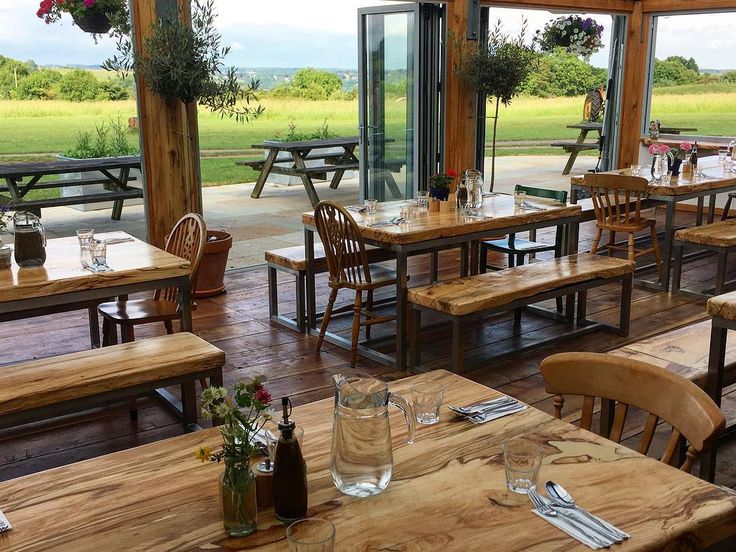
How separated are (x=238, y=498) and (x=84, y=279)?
2.12 metres

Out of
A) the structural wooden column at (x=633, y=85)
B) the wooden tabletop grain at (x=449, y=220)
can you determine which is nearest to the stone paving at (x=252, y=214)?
the structural wooden column at (x=633, y=85)

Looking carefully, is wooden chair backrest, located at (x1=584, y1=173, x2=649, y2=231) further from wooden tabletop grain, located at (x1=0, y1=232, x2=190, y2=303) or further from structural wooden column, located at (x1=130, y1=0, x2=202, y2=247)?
wooden tabletop grain, located at (x1=0, y1=232, x2=190, y2=303)

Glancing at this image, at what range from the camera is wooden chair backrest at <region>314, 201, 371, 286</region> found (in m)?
4.44

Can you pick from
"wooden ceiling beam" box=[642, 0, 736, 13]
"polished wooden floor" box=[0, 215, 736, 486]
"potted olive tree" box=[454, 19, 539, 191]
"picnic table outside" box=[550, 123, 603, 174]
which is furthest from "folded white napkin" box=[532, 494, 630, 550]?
"picnic table outside" box=[550, 123, 603, 174]

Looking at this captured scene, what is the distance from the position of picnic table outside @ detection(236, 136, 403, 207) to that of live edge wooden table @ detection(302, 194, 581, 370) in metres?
3.62

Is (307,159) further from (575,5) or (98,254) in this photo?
(98,254)

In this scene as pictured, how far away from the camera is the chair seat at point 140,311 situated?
154 inches

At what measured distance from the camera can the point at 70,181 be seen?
6.02 meters

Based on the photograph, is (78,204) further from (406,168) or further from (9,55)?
(406,168)

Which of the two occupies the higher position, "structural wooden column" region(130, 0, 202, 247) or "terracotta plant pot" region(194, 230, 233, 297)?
"structural wooden column" region(130, 0, 202, 247)

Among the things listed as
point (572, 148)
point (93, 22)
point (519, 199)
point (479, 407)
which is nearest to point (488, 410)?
point (479, 407)

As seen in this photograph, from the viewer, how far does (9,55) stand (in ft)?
17.9

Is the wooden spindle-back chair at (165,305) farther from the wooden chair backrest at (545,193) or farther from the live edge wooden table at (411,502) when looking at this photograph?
the wooden chair backrest at (545,193)

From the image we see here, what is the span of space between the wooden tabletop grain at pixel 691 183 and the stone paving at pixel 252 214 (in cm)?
283
